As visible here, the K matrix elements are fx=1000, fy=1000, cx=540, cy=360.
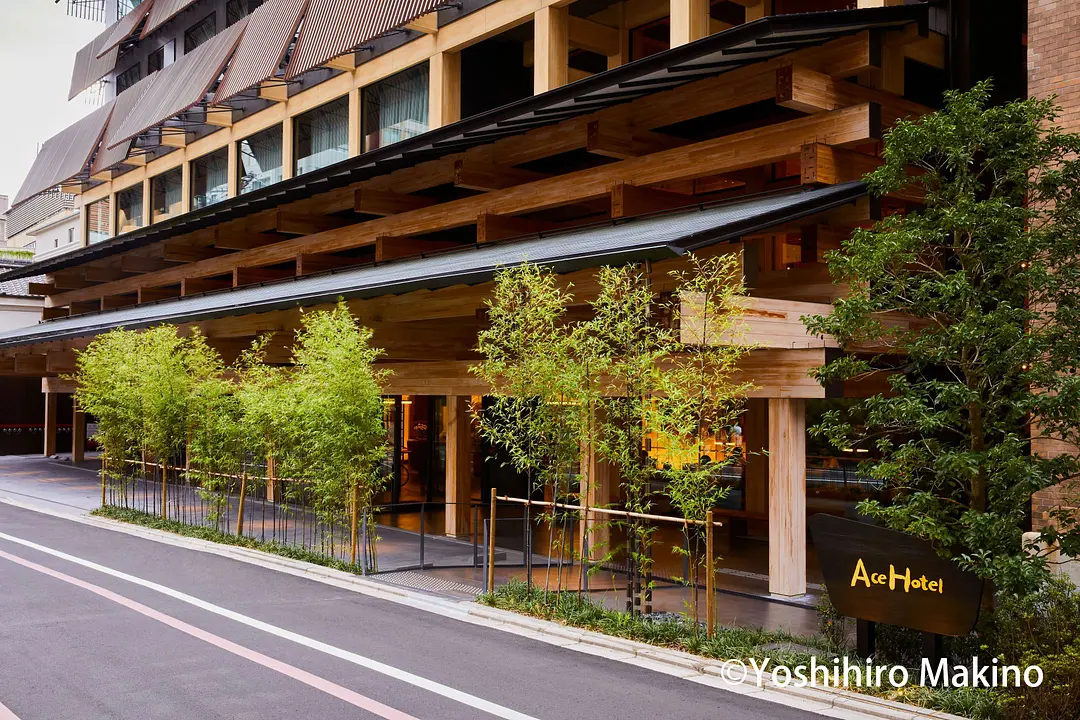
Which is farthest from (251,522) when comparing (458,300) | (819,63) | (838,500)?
(819,63)

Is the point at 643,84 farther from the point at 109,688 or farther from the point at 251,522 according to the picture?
the point at 251,522

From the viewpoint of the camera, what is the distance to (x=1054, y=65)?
1277 cm

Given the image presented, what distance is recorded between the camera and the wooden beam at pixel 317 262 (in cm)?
2652

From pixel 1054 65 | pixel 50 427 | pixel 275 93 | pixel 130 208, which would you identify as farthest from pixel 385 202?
pixel 50 427

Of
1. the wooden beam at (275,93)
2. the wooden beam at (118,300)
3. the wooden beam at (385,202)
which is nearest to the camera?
the wooden beam at (385,202)

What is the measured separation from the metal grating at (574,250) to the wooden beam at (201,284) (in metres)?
8.88

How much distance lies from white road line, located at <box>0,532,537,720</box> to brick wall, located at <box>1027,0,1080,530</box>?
301 inches

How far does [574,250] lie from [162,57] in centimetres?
3020

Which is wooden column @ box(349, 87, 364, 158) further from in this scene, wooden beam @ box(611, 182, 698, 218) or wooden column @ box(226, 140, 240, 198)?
wooden beam @ box(611, 182, 698, 218)

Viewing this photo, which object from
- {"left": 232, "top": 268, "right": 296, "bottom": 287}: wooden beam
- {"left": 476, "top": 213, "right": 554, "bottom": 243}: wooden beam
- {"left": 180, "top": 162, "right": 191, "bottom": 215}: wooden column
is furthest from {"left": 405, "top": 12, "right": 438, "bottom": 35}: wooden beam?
{"left": 180, "top": 162, "right": 191, "bottom": 215}: wooden column

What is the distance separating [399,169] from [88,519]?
10241 mm

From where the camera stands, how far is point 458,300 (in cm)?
1770

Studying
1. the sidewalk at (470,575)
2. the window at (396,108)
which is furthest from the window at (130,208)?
the window at (396,108)

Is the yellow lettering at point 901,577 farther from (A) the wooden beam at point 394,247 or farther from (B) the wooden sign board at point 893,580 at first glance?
(A) the wooden beam at point 394,247
